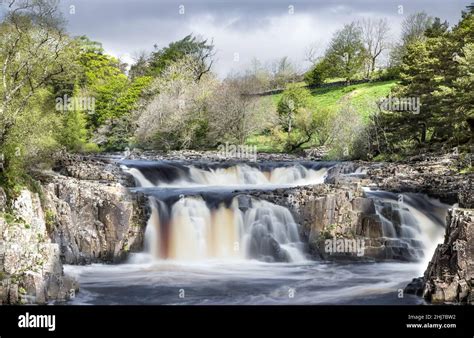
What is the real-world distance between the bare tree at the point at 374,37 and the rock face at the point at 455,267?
47.6 m

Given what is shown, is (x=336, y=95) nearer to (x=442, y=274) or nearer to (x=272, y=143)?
(x=272, y=143)

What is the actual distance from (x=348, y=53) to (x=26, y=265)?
179 ft

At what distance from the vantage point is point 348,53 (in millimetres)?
65312

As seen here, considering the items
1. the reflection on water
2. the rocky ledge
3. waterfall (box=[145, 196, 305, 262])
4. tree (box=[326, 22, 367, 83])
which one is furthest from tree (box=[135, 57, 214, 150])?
the rocky ledge

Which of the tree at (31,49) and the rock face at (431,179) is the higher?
the tree at (31,49)

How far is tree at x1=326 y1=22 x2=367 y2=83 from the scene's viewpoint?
64.4 meters

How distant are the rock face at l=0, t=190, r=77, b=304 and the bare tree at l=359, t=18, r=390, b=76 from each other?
50.2 m

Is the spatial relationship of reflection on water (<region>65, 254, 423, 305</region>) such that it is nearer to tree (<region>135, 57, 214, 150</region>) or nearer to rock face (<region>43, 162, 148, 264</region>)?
rock face (<region>43, 162, 148, 264</region>)

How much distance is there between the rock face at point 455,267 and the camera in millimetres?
15961

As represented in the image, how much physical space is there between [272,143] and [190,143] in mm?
6593

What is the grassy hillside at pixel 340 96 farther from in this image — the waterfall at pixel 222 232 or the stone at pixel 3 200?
the stone at pixel 3 200

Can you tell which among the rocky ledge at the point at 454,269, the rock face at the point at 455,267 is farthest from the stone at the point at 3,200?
the rock face at the point at 455,267
